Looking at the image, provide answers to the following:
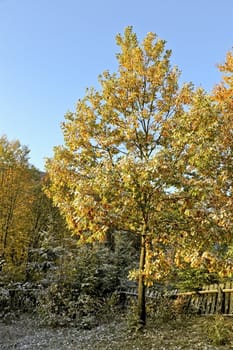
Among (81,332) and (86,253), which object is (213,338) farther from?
(86,253)

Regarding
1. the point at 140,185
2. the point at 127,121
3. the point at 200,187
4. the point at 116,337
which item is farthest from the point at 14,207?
the point at 200,187

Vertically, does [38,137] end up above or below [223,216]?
above

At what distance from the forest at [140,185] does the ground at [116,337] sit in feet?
1.65

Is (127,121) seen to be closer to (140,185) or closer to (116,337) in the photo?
(140,185)

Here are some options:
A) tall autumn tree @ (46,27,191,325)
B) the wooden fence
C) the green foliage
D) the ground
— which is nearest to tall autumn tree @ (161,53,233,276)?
tall autumn tree @ (46,27,191,325)

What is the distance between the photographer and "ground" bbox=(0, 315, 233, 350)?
6.24 metres

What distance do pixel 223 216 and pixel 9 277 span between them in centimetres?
999

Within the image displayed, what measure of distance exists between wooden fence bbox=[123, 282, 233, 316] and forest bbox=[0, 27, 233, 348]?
11.7 inches

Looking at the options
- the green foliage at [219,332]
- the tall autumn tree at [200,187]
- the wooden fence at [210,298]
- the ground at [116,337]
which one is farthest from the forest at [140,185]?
the green foliage at [219,332]

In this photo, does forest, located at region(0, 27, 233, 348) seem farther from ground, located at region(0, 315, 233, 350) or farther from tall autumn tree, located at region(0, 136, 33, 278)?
tall autumn tree, located at region(0, 136, 33, 278)

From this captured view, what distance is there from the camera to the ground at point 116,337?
246 inches

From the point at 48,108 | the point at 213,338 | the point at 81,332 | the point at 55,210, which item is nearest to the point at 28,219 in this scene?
the point at 55,210

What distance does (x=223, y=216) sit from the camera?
582 cm

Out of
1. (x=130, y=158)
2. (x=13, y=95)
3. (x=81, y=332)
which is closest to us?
(x=130, y=158)
